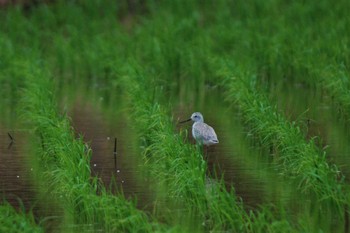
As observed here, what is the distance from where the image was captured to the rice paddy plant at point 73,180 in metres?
9.02

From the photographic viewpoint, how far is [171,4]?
27203 mm

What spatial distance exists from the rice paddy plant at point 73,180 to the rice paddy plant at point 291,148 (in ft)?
4.59

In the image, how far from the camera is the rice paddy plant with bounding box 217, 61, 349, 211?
9789mm

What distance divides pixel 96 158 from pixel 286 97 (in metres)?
5.30

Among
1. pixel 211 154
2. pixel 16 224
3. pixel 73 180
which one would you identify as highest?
pixel 211 154

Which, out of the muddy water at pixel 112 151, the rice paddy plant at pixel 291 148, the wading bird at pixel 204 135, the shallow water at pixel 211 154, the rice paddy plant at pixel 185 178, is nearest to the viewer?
the rice paddy plant at pixel 185 178

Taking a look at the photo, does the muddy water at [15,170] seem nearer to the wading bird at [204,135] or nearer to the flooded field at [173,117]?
the flooded field at [173,117]

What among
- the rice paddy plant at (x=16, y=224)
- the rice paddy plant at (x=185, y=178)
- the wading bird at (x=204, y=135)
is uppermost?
the wading bird at (x=204, y=135)

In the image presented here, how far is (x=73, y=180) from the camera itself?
10.3 meters

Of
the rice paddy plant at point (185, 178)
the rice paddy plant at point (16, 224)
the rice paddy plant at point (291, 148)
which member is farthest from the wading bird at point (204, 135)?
the rice paddy plant at point (16, 224)

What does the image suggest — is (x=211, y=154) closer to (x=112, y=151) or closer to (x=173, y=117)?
(x=112, y=151)

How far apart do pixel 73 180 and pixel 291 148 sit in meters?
2.14

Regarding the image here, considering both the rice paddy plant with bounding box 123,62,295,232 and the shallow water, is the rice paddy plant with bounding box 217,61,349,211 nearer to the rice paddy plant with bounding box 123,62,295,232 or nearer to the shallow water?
the shallow water

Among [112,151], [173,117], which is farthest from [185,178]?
[173,117]
